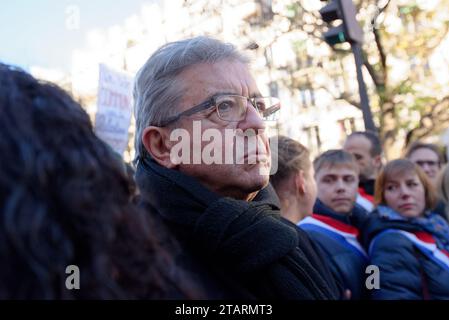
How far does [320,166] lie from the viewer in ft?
10.4

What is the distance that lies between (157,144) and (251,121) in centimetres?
29

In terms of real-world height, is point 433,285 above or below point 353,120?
below

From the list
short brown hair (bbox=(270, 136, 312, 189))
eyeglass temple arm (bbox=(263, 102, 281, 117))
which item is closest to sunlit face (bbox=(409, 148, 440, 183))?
short brown hair (bbox=(270, 136, 312, 189))

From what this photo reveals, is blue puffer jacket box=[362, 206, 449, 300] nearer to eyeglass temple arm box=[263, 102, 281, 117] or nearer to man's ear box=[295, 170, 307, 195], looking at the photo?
man's ear box=[295, 170, 307, 195]

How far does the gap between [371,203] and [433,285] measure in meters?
1.33

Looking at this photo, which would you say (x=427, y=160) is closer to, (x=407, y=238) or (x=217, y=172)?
(x=407, y=238)

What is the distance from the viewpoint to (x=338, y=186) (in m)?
2.95

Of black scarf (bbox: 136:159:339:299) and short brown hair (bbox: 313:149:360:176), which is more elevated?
short brown hair (bbox: 313:149:360:176)

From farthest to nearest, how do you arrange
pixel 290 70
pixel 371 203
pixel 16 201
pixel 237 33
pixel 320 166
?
pixel 290 70, pixel 237 33, pixel 371 203, pixel 320 166, pixel 16 201

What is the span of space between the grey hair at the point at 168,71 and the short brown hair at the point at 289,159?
1.01m

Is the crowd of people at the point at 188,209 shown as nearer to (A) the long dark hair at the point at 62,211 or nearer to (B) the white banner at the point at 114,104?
(A) the long dark hair at the point at 62,211

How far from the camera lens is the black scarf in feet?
4.19

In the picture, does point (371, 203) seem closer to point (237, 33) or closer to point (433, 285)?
point (433, 285)
